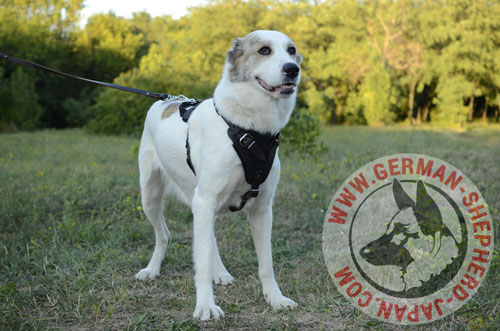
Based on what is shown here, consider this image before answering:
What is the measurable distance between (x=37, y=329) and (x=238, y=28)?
24333 millimetres

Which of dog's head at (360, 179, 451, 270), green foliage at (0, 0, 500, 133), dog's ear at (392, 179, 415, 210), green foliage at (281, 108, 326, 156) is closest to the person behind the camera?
dog's head at (360, 179, 451, 270)

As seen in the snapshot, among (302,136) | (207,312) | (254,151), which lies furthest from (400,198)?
(302,136)

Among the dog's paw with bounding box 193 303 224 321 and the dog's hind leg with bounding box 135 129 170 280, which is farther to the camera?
the dog's hind leg with bounding box 135 129 170 280

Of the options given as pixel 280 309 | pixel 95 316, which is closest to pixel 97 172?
pixel 95 316

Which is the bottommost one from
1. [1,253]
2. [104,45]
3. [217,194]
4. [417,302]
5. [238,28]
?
[1,253]

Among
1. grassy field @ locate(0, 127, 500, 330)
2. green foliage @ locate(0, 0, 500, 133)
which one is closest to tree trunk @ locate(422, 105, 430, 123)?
green foliage @ locate(0, 0, 500, 133)

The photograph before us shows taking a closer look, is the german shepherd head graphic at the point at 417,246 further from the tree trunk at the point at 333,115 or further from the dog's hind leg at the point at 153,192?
the tree trunk at the point at 333,115

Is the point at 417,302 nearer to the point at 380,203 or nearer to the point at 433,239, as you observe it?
the point at 433,239

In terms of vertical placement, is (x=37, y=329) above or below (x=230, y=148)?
below

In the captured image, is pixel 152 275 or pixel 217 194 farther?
pixel 152 275

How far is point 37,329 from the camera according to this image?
8.00 feet

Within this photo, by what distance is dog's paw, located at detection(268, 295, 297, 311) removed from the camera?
2743mm

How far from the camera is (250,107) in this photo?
2604 millimetres

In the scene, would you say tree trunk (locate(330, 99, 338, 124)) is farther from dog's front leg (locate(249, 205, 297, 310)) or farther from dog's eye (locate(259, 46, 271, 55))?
dog's eye (locate(259, 46, 271, 55))
